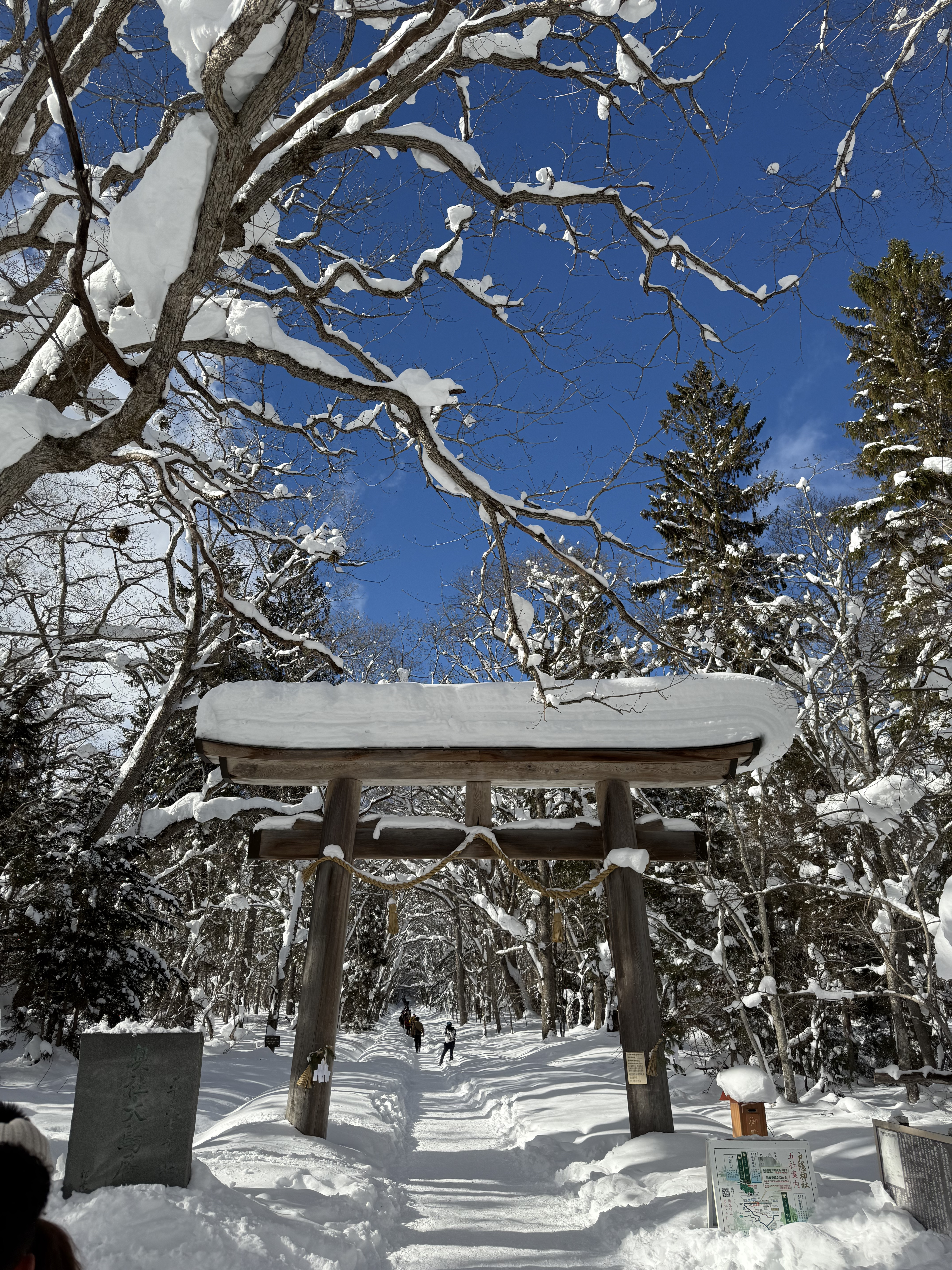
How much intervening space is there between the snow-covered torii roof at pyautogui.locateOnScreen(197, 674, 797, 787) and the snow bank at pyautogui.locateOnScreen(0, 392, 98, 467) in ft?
13.0

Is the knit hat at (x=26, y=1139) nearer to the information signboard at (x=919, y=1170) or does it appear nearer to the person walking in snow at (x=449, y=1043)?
the information signboard at (x=919, y=1170)

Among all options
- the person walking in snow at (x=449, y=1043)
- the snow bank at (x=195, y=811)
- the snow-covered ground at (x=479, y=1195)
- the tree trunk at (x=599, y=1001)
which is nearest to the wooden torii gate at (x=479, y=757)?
the snow-covered ground at (x=479, y=1195)

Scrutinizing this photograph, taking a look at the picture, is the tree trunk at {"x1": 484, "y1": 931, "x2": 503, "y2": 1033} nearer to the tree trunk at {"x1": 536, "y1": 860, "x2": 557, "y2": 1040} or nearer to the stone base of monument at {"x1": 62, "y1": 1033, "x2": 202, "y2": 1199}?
the tree trunk at {"x1": 536, "y1": 860, "x2": 557, "y2": 1040}

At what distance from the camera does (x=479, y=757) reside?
310 inches

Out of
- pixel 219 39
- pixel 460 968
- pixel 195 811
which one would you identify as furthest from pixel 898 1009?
pixel 460 968

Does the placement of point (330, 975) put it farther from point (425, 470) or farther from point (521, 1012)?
point (521, 1012)

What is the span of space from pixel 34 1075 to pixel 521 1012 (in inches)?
823

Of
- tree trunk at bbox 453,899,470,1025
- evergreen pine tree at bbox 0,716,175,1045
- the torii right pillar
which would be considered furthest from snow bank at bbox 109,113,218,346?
tree trunk at bbox 453,899,470,1025

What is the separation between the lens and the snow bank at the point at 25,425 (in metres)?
3.74

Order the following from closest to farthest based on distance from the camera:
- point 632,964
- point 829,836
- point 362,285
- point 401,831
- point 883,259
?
point 362,285
point 632,964
point 401,831
point 829,836
point 883,259

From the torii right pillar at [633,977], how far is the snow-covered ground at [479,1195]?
1.00ft

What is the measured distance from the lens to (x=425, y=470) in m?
5.53

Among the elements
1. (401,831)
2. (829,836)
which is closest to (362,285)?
(401,831)

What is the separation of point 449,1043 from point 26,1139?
22.8m
